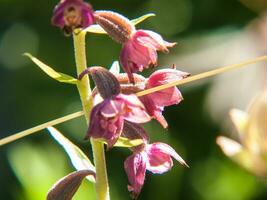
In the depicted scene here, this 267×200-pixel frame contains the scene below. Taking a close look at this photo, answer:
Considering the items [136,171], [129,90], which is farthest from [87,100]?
[136,171]

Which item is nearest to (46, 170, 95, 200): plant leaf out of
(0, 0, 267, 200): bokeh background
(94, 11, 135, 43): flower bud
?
(94, 11, 135, 43): flower bud

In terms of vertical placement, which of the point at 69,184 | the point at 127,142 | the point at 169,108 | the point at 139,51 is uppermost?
the point at 139,51

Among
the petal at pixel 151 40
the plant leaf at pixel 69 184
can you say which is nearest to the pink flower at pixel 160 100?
the petal at pixel 151 40

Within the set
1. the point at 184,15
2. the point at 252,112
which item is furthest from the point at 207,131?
the point at 252,112

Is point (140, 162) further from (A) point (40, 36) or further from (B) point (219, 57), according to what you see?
(A) point (40, 36)

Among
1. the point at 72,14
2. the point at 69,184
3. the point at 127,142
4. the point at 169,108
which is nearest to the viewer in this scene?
the point at 72,14

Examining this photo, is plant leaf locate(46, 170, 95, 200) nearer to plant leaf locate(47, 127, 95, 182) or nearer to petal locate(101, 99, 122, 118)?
plant leaf locate(47, 127, 95, 182)

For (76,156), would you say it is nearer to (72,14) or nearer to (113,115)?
(113,115)

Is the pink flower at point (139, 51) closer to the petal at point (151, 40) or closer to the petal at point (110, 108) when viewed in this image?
the petal at point (151, 40)
